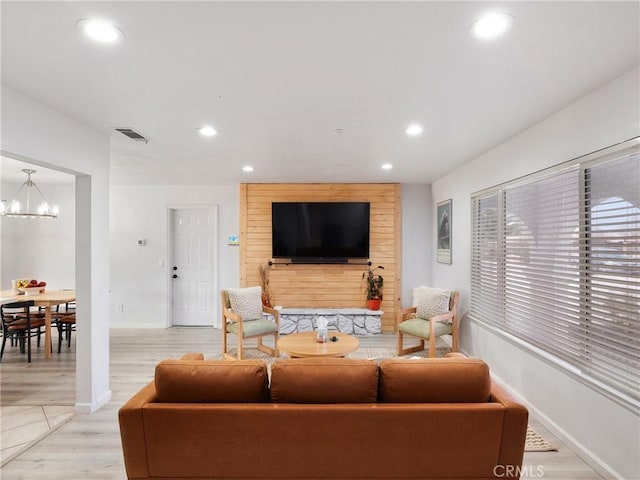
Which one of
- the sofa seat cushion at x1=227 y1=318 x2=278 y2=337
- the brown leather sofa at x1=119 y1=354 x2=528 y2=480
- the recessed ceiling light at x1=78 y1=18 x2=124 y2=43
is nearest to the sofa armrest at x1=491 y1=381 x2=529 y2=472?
the brown leather sofa at x1=119 y1=354 x2=528 y2=480

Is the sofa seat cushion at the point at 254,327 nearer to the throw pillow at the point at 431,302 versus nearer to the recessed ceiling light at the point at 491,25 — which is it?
the throw pillow at the point at 431,302

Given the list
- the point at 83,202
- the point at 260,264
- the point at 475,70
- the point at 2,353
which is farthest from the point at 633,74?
the point at 2,353

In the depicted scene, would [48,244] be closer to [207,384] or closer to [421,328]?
[207,384]

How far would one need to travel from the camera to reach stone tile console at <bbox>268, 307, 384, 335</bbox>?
18.5ft

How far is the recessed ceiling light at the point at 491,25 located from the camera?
1548mm

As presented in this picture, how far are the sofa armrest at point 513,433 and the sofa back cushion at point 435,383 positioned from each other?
0.13m

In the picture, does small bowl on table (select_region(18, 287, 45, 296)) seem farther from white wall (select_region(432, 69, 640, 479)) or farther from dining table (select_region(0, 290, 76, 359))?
white wall (select_region(432, 69, 640, 479))

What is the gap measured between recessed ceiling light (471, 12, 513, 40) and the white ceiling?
40 millimetres

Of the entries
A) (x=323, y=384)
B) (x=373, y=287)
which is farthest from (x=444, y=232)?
(x=323, y=384)

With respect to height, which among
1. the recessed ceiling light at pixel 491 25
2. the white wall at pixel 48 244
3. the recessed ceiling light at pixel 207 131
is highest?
the recessed ceiling light at pixel 207 131

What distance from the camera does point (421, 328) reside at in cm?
430

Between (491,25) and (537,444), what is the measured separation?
9.23ft

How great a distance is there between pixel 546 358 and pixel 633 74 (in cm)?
209

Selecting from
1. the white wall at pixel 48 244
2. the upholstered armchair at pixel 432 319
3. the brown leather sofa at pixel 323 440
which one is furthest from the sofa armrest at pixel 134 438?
the white wall at pixel 48 244
